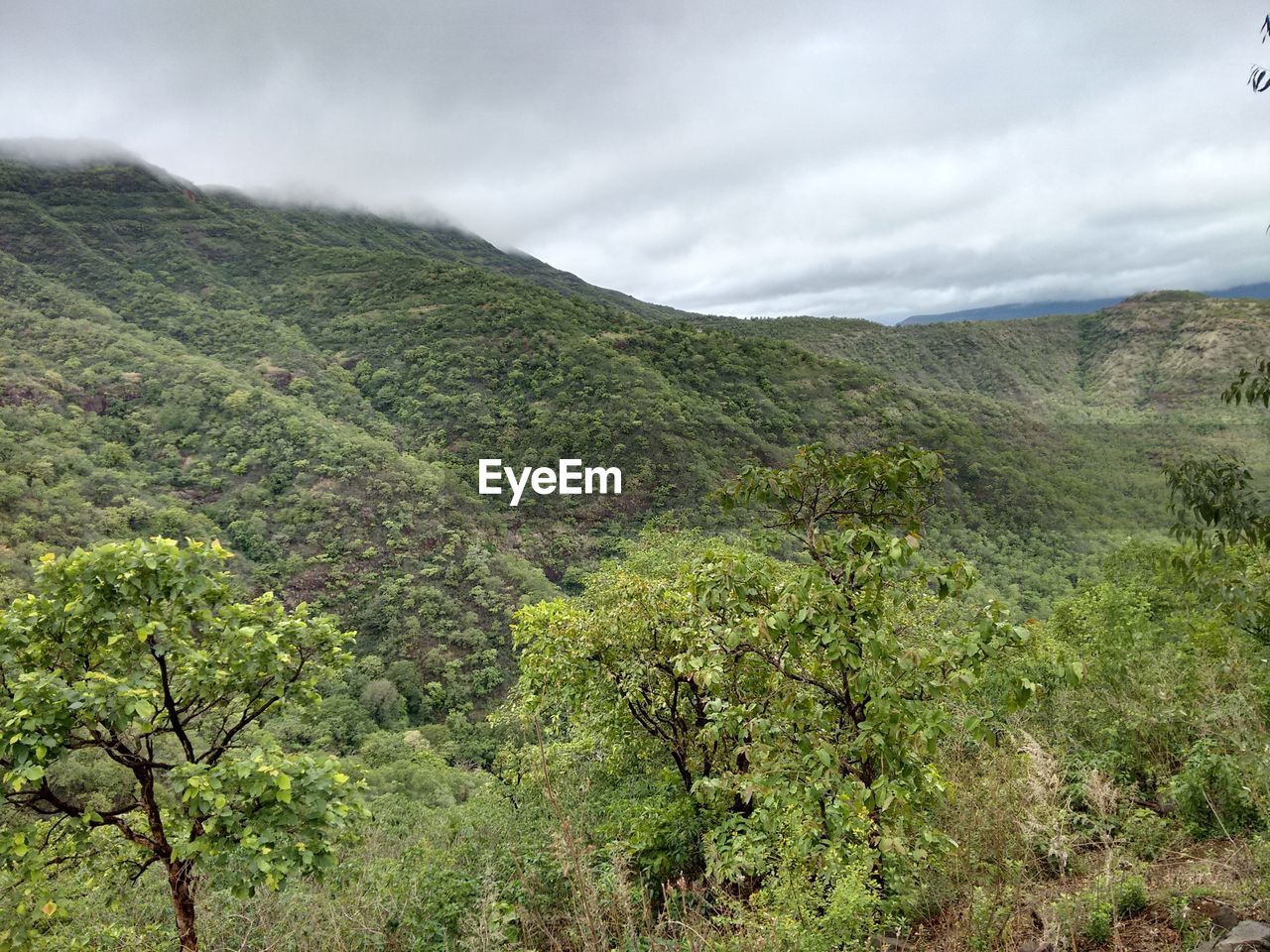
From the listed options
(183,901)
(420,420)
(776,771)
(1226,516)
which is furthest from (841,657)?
(420,420)

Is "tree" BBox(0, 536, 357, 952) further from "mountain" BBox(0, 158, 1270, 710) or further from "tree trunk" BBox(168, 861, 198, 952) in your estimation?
"mountain" BBox(0, 158, 1270, 710)

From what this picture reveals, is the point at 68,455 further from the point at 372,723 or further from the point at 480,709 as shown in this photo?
the point at 480,709

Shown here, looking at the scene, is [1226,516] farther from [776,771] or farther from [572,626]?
[572,626]

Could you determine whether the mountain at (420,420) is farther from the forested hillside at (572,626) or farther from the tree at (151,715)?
the tree at (151,715)

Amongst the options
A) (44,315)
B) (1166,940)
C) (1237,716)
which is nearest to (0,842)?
(1166,940)

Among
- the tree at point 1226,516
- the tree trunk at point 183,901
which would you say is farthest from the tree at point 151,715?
the tree at point 1226,516

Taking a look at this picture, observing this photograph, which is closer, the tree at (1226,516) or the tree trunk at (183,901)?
the tree at (1226,516)
